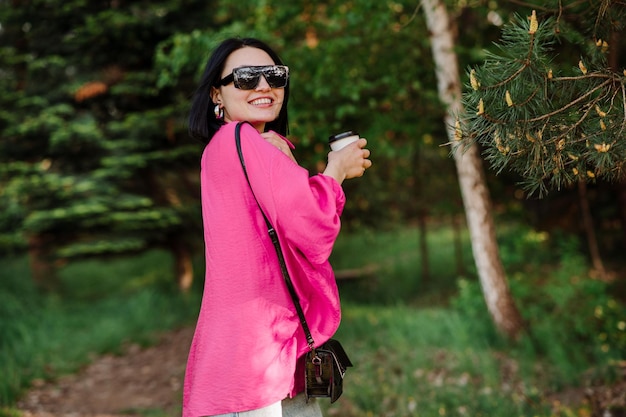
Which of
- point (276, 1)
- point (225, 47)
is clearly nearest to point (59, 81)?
point (276, 1)

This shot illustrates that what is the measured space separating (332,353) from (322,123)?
4.10 m

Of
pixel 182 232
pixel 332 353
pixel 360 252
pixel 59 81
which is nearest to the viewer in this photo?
pixel 332 353

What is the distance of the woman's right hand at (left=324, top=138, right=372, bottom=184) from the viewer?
1.72m

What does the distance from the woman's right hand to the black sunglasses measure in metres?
0.37

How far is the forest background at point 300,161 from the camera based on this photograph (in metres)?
5.31

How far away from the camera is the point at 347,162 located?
68.5 inches

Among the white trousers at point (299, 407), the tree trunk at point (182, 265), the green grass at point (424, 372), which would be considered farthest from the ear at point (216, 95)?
the tree trunk at point (182, 265)

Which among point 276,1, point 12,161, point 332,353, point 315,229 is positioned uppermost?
point 276,1

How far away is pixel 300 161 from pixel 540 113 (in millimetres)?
4772

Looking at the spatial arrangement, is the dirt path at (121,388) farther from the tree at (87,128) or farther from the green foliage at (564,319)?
the green foliage at (564,319)

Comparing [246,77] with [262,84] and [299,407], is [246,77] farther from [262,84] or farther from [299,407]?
[299,407]

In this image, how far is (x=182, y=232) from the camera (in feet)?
27.6

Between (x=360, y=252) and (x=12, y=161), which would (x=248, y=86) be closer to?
(x=12, y=161)

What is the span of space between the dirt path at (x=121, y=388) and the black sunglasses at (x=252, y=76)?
362cm
